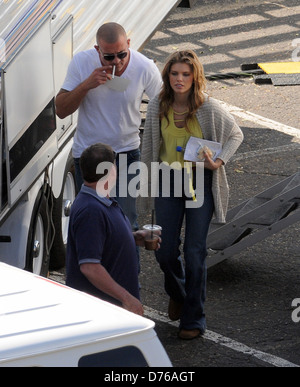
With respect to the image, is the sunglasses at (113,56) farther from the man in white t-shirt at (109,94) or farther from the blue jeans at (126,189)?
the blue jeans at (126,189)

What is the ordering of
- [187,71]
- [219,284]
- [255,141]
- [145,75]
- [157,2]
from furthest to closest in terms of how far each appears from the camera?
[255,141] → [157,2] → [219,284] → [145,75] → [187,71]

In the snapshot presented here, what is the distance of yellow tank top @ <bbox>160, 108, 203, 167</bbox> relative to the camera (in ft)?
22.2

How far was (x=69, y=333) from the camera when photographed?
3.69m

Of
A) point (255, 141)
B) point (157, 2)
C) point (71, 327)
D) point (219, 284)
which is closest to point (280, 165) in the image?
point (255, 141)

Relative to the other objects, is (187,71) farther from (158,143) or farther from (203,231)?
(203,231)

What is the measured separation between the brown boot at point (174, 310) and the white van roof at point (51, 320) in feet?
10.2

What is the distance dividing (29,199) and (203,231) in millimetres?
1549

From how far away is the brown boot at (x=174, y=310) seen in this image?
732cm

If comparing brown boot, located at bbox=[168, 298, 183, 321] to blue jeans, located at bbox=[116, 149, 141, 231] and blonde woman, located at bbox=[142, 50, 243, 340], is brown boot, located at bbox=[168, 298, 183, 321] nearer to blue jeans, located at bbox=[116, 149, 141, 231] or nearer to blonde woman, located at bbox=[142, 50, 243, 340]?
blonde woman, located at bbox=[142, 50, 243, 340]

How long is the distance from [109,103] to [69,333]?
12.5 feet

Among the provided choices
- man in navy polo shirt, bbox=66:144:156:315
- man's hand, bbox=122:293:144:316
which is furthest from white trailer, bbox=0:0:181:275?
man's hand, bbox=122:293:144:316

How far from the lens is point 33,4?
868 cm

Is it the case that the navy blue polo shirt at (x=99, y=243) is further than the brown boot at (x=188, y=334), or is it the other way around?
the brown boot at (x=188, y=334)

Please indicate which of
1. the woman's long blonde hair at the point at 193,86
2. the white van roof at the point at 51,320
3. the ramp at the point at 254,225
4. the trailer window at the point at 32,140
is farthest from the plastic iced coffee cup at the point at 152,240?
the ramp at the point at 254,225
